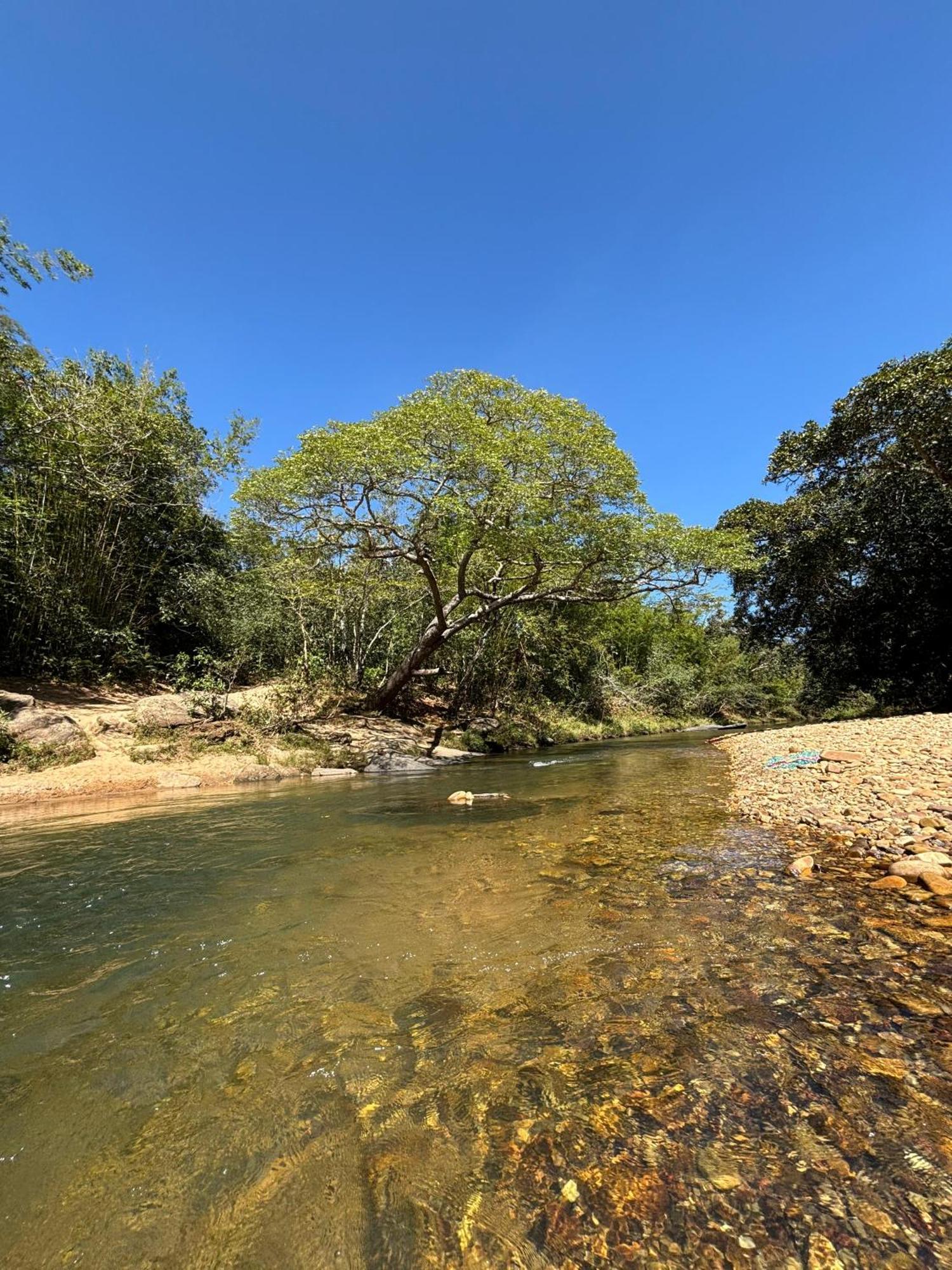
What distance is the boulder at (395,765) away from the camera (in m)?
15.9

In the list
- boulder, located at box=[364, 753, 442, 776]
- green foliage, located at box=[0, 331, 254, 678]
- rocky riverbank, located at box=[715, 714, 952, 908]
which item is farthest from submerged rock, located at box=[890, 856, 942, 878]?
green foliage, located at box=[0, 331, 254, 678]

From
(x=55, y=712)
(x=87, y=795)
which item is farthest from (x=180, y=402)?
(x=87, y=795)

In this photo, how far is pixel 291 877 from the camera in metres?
5.96

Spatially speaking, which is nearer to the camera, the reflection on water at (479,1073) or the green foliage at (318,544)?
the reflection on water at (479,1073)

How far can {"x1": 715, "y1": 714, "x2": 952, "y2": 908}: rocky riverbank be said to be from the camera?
17.0ft

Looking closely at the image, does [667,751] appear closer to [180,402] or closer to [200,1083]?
[200,1083]

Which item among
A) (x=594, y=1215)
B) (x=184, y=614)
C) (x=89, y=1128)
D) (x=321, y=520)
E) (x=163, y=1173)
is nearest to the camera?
(x=594, y=1215)

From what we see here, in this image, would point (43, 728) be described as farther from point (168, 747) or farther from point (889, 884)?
point (889, 884)

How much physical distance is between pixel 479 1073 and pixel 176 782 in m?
12.4

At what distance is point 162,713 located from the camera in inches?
632

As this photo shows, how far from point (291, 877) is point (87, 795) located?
8.44 m

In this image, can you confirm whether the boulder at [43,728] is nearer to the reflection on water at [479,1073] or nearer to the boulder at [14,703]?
the boulder at [14,703]

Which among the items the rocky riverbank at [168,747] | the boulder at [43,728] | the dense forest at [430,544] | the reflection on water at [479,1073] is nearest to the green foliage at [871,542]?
the dense forest at [430,544]

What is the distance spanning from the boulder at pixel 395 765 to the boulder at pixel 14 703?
8.80 metres
